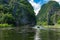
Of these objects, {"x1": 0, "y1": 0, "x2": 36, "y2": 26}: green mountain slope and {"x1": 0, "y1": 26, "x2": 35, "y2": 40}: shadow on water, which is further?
{"x1": 0, "y1": 0, "x2": 36, "y2": 26}: green mountain slope

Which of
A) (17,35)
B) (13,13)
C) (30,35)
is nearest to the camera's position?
(30,35)

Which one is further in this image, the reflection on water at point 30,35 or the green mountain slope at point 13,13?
the green mountain slope at point 13,13

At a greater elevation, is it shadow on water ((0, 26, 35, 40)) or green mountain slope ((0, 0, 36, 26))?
green mountain slope ((0, 0, 36, 26))

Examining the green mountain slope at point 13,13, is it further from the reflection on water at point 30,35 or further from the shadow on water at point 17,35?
the reflection on water at point 30,35

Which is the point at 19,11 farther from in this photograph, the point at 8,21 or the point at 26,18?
the point at 8,21

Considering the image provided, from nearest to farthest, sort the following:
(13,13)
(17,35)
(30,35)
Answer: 1. (30,35)
2. (17,35)
3. (13,13)

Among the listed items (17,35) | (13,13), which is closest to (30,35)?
(17,35)

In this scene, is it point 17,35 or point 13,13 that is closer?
point 17,35

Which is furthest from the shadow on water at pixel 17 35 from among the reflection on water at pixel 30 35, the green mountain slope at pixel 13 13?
the green mountain slope at pixel 13 13

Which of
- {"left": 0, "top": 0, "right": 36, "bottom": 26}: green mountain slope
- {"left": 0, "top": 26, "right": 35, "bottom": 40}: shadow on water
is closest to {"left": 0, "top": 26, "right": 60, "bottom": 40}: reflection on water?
{"left": 0, "top": 26, "right": 35, "bottom": 40}: shadow on water

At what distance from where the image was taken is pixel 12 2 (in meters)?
169

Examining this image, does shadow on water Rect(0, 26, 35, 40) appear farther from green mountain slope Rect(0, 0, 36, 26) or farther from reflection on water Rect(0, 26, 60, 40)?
green mountain slope Rect(0, 0, 36, 26)

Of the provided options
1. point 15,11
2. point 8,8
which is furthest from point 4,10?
point 15,11

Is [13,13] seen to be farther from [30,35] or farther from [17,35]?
[30,35]
